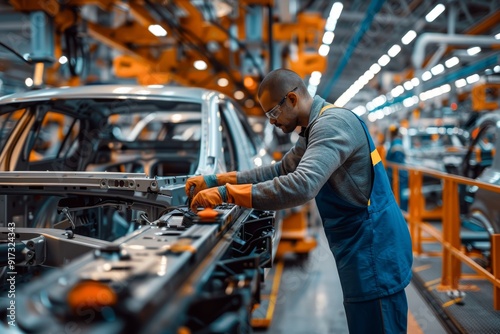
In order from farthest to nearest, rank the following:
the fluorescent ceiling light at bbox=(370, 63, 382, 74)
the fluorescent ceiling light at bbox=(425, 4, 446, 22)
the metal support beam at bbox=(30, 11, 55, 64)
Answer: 1. the fluorescent ceiling light at bbox=(370, 63, 382, 74)
2. the fluorescent ceiling light at bbox=(425, 4, 446, 22)
3. the metal support beam at bbox=(30, 11, 55, 64)

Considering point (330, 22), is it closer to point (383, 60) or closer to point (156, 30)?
point (156, 30)

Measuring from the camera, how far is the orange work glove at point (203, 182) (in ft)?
8.14

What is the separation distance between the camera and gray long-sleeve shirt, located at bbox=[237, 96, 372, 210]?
1998 millimetres

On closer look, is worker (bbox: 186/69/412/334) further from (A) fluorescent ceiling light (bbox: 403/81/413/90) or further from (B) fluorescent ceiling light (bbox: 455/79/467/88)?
(A) fluorescent ceiling light (bbox: 403/81/413/90)

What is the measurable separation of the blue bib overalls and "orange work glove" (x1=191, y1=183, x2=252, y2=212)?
478mm

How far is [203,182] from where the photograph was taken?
2.54m

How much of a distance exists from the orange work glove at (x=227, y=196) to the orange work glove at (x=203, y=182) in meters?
0.31

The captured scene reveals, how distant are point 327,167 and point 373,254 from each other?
1.84 ft

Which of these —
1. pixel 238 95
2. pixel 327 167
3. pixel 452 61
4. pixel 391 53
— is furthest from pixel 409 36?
pixel 327 167

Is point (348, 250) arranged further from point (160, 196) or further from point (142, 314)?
point (142, 314)

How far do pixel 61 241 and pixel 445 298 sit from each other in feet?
10.2

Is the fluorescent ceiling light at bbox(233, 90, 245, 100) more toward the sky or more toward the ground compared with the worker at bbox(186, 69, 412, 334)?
more toward the sky

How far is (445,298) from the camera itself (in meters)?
4.02

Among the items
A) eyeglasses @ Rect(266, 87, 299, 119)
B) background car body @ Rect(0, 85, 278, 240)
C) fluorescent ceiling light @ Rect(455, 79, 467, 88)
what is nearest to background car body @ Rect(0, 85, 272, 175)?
background car body @ Rect(0, 85, 278, 240)
